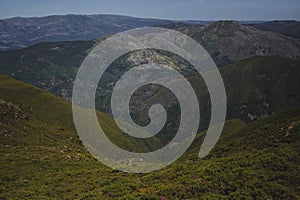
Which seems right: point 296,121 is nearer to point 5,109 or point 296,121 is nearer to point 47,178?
point 47,178

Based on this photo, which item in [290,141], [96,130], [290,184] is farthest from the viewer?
[96,130]

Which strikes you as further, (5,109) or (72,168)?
(5,109)

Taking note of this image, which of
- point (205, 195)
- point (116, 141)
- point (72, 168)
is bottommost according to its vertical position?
point (116, 141)

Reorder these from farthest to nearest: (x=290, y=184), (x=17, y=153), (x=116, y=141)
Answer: (x=116, y=141) → (x=17, y=153) → (x=290, y=184)

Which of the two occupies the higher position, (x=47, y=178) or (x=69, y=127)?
(x=47, y=178)

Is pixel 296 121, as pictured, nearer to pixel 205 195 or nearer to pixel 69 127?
pixel 205 195

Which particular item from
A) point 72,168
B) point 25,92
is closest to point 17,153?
point 72,168
